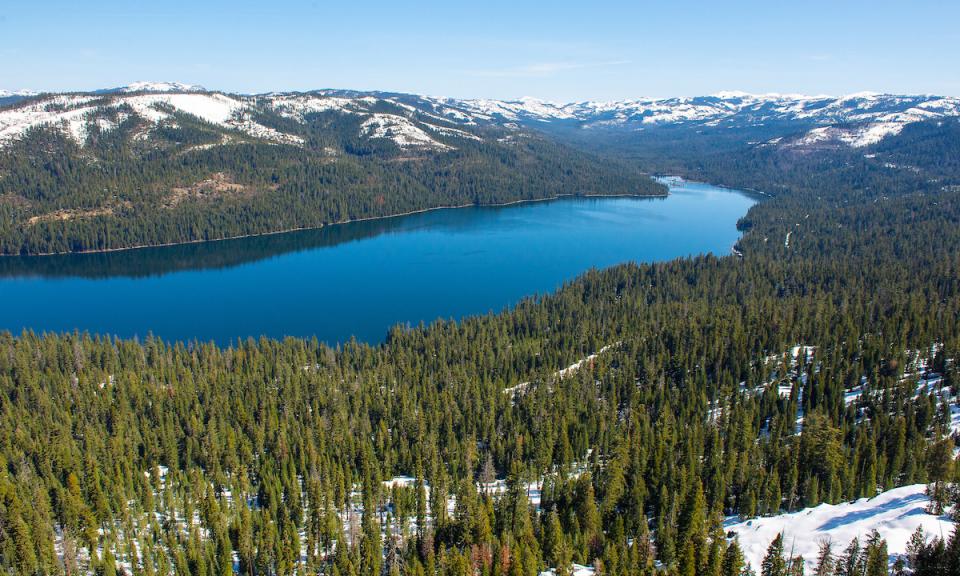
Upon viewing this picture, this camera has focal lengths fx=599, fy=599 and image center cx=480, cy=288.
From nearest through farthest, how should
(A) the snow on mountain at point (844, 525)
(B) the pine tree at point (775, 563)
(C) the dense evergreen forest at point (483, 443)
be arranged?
1. (B) the pine tree at point (775, 563)
2. (A) the snow on mountain at point (844, 525)
3. (C) the dense evergreen forest at point (483, 443)

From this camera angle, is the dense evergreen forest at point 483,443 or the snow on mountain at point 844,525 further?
the dense evergreen forest at point 483,443

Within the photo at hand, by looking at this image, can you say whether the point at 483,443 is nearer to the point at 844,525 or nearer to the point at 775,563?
the point at 844,525

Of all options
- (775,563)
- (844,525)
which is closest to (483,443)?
(844,525)

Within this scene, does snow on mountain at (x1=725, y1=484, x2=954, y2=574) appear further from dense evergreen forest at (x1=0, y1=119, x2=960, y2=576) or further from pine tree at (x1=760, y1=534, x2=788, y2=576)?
pine tree at (x1=760, y1=534, x2=788, y2=576)

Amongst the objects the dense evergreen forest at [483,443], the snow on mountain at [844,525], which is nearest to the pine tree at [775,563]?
the dense evergreen forest at [483,443]

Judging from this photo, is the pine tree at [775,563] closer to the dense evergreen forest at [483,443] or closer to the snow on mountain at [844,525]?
the dense evergreen forest at [483,443]

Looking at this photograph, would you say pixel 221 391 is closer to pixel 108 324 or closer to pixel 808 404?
pixel 108 324

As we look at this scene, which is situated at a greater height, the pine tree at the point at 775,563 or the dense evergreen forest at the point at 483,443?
the pine tree at the point at 775,563
